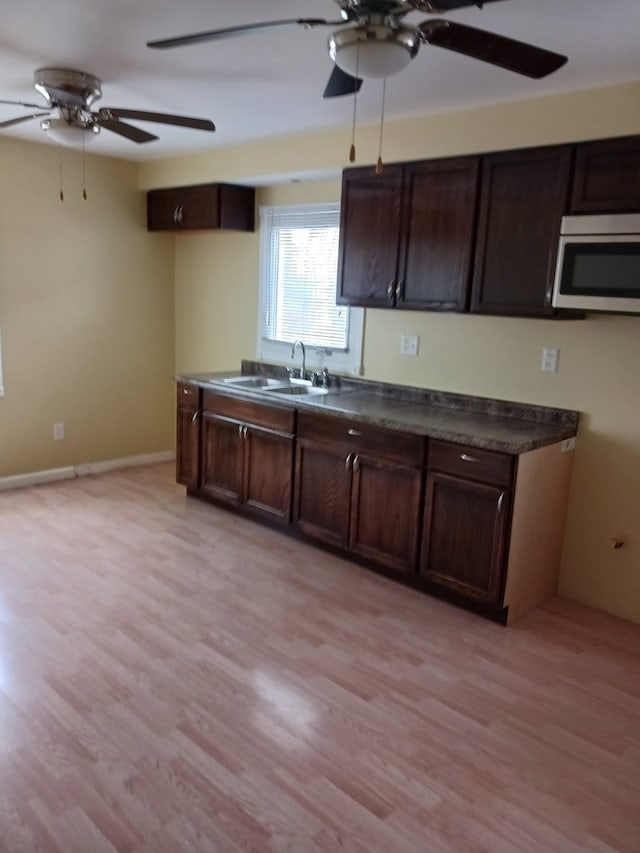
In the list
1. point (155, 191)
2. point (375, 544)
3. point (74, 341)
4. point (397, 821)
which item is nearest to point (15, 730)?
point (397, 821)

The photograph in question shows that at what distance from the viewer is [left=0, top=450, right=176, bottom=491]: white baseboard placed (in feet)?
16.1

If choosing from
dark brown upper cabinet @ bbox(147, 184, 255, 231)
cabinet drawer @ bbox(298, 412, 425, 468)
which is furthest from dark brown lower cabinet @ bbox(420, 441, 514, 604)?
dark brown upper cabinet @ bbox(147, 184, 255, 231)

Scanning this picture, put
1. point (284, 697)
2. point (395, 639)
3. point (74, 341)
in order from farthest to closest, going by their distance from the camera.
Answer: point (74, 341)
point (395, 639)
point (284, 697)

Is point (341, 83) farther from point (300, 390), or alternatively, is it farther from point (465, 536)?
point (300, 390)

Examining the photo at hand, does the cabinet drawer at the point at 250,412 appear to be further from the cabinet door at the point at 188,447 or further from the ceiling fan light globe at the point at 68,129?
the ceiling fan light globe at the point at 68,129

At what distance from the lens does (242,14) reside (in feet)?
7.55

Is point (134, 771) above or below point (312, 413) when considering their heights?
below

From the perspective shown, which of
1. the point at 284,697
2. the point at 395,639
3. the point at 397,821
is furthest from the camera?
the point at 395,639

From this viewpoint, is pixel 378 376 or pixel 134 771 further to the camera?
pixel 378 376

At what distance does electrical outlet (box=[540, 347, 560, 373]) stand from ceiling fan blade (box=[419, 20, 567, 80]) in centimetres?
158

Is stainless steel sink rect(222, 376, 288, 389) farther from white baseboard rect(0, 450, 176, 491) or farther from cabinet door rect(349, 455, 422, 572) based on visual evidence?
white baseboard rect(0, 450, 176, 491)

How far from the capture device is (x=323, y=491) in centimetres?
380

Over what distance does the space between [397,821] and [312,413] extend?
221 cm

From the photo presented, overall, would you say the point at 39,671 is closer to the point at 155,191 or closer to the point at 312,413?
the point at 312,413
